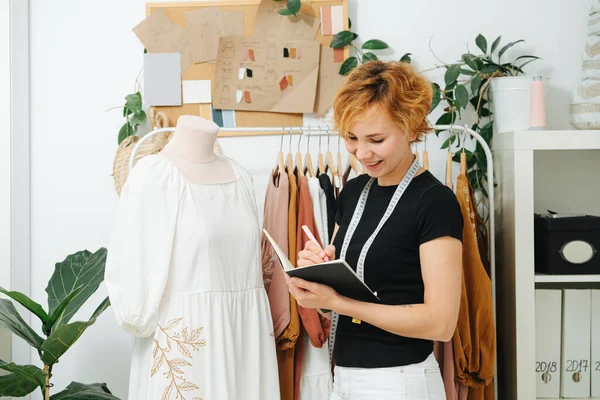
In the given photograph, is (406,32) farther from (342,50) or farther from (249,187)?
(249,187)

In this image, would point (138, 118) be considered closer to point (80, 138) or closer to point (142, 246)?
point (80, 138)

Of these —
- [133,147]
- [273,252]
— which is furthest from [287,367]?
[133,147]

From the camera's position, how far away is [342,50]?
234 centimetres

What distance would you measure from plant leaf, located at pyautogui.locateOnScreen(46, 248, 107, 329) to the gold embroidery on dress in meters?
0.45

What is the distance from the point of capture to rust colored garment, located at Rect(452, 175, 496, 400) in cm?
189

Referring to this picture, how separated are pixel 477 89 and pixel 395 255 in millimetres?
1059

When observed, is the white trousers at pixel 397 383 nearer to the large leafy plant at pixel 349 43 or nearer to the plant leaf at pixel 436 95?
the plant leaf at pixel 436 95

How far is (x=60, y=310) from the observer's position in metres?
1.94

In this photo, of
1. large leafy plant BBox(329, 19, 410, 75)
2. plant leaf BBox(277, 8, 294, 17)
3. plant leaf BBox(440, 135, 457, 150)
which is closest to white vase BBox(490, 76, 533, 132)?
plant leaf BBox(440, 135, 457, 150)

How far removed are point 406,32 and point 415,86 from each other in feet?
3.38

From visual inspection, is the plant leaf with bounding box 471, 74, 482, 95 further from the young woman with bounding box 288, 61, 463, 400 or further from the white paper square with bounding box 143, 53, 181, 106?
the white paper square with bounding box 143, 53, 181, 106

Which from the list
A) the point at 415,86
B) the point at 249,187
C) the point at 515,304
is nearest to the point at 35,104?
the point at 249,187

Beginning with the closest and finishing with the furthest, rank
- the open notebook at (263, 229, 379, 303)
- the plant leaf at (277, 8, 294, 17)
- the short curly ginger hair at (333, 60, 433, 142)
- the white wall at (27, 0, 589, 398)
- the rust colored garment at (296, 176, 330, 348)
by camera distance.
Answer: the open notebook at (263, 229, 379, 303) < the short curly ginger hair at (333, 60, 433, 142) < the rust colored garment at (296, 176, 330, 348) < the plant leaf at (277, 8, 294, 17) < the white wall at (27, 0, 589, 398)

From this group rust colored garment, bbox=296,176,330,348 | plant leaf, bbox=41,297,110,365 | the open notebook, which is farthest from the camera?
rust colored garment, bbox=296,176,330,348
